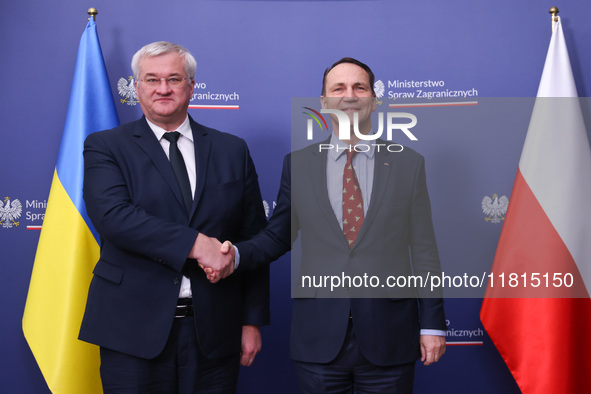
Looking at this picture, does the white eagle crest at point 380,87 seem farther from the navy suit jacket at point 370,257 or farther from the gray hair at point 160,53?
the gray hair at point 160,53

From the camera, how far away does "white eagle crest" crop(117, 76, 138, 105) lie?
284cm

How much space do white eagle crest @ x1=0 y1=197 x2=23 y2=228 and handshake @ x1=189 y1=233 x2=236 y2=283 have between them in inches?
61.6

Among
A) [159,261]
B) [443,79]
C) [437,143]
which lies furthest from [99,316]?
[443,79]

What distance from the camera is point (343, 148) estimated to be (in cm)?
199

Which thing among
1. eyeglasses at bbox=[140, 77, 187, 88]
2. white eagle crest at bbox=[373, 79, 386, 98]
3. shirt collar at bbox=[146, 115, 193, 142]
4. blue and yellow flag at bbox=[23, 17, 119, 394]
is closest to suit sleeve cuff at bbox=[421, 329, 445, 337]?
shirt collar at bbox=[146, 115, 193, 142]

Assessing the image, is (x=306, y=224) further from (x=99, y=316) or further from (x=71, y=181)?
(x=71, y=181)

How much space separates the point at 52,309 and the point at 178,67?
1.36 m

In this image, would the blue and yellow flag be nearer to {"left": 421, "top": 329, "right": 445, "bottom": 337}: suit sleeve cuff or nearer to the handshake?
the handshake

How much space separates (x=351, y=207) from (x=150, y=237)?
0.70 meters

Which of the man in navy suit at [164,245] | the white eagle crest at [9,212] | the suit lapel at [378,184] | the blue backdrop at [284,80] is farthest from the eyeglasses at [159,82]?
the white eagle crest at [9,212]

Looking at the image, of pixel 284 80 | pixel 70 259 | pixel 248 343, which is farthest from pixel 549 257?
pixel 70 259

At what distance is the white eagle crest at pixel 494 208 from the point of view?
2.82 m

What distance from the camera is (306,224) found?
194 cm

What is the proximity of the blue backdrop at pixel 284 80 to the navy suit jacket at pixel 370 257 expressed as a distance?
899 millimetres
